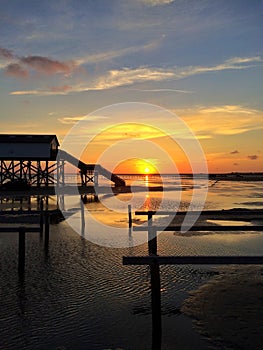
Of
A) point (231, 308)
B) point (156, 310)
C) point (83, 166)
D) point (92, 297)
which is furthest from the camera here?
point (83, 166)

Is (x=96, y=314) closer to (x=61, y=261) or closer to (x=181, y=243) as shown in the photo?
(x=61, y=261)

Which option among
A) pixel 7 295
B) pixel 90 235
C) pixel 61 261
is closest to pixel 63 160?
pixel 90 235

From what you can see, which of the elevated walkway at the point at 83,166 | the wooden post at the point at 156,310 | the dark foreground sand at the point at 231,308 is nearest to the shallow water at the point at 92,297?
the wooden post at the point at 156,310

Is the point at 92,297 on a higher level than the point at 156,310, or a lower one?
lower

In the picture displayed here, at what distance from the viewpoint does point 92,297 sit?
9.98 metres

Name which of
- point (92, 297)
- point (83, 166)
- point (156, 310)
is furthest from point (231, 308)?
point (83, 166)

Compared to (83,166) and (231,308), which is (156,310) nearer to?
(231,308)

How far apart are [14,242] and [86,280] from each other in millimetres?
7437

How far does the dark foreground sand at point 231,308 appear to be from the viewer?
7.45 metres

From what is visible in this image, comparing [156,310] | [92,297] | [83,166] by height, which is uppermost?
[83,166]

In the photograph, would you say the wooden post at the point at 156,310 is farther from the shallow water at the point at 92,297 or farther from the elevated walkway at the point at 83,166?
the elevated walkway at the point at 83,166

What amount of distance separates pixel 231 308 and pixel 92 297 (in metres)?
3.71

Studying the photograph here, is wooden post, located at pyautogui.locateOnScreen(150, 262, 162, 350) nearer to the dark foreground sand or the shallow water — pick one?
the shallow water

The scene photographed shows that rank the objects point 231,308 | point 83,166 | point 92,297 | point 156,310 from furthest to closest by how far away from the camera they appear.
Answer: point 83,166
point 92,297
point 231,308
point 156,310
